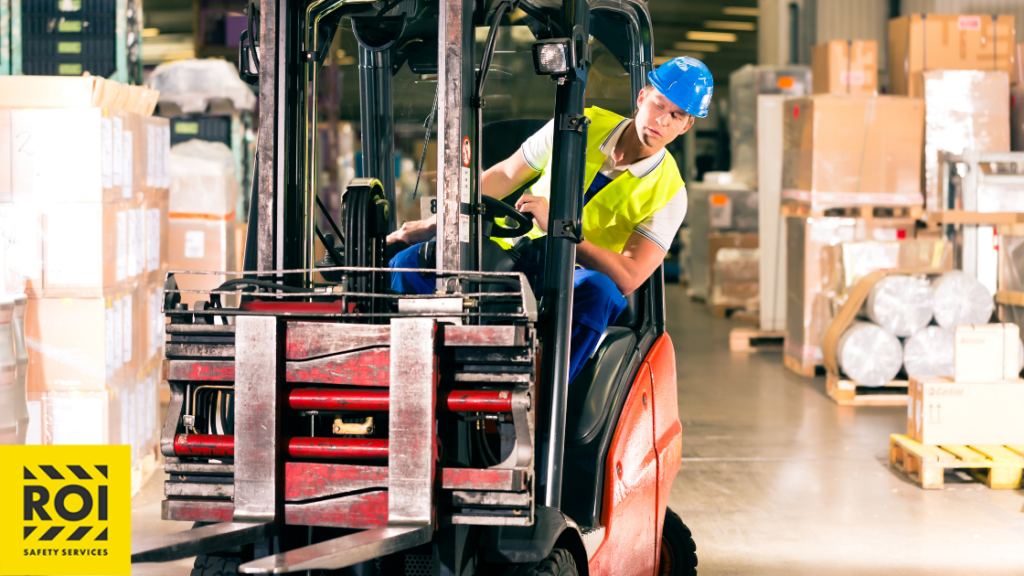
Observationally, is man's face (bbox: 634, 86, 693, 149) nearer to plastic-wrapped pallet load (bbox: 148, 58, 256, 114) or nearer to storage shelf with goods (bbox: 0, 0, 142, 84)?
storage shelf with goods (bbox: 0, 0, 142, 84)

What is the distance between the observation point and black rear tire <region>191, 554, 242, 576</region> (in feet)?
7.39

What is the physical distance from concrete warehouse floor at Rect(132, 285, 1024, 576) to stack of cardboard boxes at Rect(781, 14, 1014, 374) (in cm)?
144

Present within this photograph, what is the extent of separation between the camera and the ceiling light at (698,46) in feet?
78.9

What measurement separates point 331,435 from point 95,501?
1.13 metres

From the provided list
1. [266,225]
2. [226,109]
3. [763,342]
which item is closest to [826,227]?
[763,342]

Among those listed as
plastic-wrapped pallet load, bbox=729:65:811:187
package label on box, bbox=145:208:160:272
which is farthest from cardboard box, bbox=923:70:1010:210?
package label on box, bbox=145:208:160:272

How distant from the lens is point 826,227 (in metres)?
8.07

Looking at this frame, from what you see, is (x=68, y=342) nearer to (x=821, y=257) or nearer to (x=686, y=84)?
(x=686, y=84)

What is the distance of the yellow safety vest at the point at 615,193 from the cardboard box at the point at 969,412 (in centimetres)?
302

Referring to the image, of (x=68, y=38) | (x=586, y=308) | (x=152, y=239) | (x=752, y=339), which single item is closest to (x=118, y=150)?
(x=152, y=239)

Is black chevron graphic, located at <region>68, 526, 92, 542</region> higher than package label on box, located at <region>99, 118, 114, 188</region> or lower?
lower

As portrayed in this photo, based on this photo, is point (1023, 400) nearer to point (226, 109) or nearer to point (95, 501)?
point (95, 501)

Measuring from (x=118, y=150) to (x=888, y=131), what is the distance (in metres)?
5.91

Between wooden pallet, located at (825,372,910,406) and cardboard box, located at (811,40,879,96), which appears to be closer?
wooden pallet, located at (825,372,910,406)
